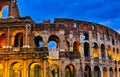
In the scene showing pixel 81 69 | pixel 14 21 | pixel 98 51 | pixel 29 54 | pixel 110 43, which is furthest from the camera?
pixel 110 43

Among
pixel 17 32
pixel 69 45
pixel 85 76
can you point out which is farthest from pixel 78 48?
pixel 17 32

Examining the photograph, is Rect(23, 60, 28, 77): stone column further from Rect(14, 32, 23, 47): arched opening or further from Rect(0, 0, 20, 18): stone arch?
Rect(0, 0, 20, 18): stone arch

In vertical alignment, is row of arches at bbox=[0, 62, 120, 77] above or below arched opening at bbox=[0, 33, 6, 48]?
below

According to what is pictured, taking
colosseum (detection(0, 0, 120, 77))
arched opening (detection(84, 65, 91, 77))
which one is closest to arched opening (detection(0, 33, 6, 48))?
colosseum (detection(0, 0, 120, 77))

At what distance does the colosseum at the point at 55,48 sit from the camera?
28344mm

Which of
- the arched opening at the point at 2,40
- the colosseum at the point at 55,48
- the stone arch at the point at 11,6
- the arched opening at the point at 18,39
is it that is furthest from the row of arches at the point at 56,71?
the stone arch at the point at 11,6

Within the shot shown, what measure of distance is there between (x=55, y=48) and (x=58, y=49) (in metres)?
0.44

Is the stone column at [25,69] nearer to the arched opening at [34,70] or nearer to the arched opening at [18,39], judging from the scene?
the arched opening at [34,70]

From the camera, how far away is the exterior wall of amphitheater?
28.3 metres

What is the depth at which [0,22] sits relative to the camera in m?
31.3

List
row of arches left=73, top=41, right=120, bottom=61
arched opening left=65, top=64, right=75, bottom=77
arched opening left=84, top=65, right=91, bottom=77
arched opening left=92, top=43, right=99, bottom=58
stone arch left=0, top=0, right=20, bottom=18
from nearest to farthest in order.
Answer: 1. stone arch left=0, top=0, right=20, bottom=18
2. arched opening left=65, top=64, right=75, bottom=77
3. arched opening left=84, top=65, right=91, bottom=77
4. row of arches left=73, top=41, right=120, bottom=61
5. arched opening left=92, top=43, right=99, bottom=58

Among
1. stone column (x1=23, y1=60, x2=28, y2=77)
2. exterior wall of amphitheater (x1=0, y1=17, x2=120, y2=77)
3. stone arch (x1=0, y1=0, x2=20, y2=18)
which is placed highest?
stone arch (x1=0, y1=0, x2=20, y2=18)

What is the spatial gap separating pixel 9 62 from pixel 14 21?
5.65 meters

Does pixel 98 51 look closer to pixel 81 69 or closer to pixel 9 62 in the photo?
pixel 81 69
